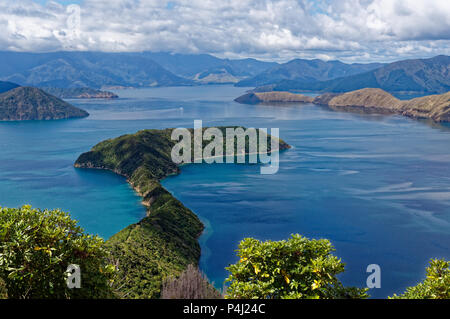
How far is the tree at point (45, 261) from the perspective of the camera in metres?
29.6

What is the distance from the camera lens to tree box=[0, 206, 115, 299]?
2962cm

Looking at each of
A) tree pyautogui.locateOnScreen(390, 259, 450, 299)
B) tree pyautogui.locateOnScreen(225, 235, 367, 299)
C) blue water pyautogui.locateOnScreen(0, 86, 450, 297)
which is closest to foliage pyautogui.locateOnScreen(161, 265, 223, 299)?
tree pyautogui.locateOnScreen(225, 235, 367, 299)

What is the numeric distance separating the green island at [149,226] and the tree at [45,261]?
21378 mm

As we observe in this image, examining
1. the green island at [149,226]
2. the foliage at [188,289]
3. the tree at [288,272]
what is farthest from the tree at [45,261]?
the green island at [149,226]

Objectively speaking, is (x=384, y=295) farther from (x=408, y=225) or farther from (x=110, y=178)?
(x=110, y=178)

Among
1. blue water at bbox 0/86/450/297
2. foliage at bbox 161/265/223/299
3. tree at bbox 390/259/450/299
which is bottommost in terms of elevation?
blue water at bbox 0/86/450/297

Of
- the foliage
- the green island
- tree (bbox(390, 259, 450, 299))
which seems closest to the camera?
the foliage

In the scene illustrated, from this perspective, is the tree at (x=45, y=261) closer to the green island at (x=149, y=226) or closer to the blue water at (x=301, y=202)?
the green island at (x=149, y=226)

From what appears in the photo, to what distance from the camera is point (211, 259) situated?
91812mm

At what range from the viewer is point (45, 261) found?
99.7 feet

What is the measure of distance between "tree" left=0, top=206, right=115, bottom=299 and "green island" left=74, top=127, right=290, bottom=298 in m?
21.4

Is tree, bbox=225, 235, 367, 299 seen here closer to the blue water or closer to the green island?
the green island

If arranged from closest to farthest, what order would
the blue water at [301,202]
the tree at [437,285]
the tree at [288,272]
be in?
the tree at [437,285]
the tree at [288,272]
the blue water at [301,202]
